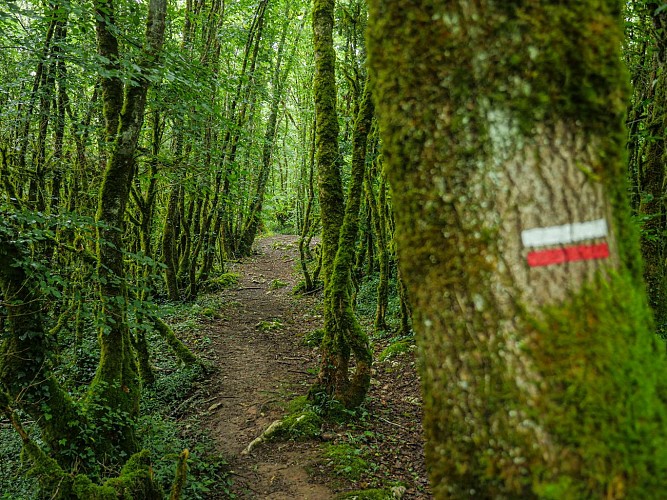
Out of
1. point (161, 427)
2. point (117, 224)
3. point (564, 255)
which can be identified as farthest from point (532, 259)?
point (161, 427)

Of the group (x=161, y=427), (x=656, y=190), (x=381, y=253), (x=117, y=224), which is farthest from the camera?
(x=381, y=253)

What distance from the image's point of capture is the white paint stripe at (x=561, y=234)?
125 centimetres

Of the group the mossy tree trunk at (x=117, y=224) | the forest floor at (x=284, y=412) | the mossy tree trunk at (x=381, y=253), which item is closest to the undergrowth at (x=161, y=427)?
the forest floor at (x=284, y=412)

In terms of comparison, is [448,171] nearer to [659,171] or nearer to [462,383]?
[462,383]

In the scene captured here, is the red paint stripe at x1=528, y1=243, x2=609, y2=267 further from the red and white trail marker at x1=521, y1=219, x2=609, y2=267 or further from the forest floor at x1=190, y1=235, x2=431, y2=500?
the forest floor at x1=190, y1=235, x2=431, y2=500

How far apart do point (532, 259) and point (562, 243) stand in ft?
0.30

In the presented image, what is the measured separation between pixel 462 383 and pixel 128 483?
436 cm

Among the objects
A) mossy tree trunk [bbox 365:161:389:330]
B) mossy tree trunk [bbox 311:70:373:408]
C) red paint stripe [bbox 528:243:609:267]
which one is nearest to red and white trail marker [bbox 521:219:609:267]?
red paint stripe [bbox 528:243:609:267]

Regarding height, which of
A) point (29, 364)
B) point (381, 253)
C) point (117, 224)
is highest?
point (117, 224)

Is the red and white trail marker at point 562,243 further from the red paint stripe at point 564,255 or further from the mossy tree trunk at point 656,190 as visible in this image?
the mossy tree trunk at point 656,190

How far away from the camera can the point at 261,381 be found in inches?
323

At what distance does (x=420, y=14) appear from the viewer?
4.56 ft

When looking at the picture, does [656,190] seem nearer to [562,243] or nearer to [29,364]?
[562,243]

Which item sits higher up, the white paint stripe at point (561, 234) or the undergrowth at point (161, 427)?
the white paint stripe at point (561, 234)
